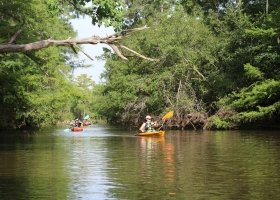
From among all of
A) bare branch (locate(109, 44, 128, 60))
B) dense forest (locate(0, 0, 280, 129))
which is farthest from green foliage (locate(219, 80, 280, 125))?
bare branch (locate(109, 44, 128, 60))

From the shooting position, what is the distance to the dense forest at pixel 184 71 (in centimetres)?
3222

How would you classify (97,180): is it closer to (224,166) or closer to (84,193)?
(84,193)

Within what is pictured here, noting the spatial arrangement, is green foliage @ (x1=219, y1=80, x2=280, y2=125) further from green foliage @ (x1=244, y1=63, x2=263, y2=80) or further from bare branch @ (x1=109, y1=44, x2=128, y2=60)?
bare branch @ (x1=109, y1=44, x2=128, y2=60)

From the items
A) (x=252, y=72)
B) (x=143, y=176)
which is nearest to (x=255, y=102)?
(x=252, y=72)

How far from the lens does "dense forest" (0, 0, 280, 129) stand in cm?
3222

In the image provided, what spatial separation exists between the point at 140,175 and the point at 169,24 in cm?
3480

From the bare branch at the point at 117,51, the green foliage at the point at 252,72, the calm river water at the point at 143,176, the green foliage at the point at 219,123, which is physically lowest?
the calm river water at the point at 143,176

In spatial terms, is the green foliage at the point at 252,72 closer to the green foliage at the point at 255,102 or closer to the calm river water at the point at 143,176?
the green foliage at the point at 255,102

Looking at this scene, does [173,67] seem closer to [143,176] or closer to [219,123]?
[219,123]

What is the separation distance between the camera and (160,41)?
4562 cm

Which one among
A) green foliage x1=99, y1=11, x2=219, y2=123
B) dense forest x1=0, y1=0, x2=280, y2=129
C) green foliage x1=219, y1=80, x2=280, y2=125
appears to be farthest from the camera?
green foliage x1=99, y1=11, x2=219, y2=123

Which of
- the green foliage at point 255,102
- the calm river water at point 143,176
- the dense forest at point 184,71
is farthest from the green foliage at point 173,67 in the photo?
the calm river water at point 143,176

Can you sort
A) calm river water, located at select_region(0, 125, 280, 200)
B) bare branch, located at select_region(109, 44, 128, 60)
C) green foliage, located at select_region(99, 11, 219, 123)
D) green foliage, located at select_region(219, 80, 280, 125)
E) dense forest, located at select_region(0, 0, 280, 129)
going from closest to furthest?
1. calm river water, located at select_region(0, 125, 280, 200)
2. bare branch, located at select_region(109, 44, 128, 60)
3. dense forest, located at select_region(0, 0, 280, 129)
4. green foliage, located at select_region(219, 80, 280, 125)
5. green foliage, located at select_region(99, 11, 219, 123)

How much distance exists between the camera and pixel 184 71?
4316cm
